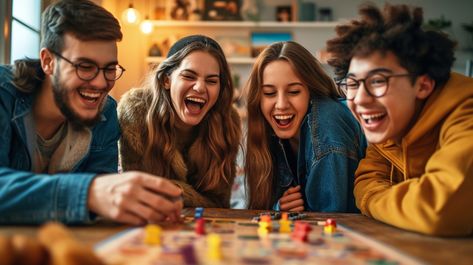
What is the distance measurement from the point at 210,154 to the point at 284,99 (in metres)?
0.44

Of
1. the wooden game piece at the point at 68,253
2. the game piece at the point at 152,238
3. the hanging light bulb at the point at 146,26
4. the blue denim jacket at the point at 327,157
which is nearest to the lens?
the wooden game piece at the point at 68,253

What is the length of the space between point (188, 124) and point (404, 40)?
1.13 metres

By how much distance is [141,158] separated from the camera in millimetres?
2180

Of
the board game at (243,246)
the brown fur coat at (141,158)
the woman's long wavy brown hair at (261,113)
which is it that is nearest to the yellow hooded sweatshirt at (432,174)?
the board game at (243,246)

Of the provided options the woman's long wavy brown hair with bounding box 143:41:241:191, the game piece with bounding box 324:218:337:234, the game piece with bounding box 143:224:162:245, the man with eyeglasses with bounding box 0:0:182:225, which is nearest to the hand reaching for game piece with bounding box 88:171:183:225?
the man with eyeglasses with bounding box 0:0:182:225

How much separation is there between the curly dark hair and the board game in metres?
0.58

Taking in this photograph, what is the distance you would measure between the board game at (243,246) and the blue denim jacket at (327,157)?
0.55m

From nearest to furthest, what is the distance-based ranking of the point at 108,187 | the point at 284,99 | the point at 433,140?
1. the point at 108,187
2. the point at 433,140
3. the point at 284,99

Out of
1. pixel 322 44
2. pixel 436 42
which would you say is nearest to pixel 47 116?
pixel 436 42

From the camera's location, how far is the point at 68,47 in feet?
5.18

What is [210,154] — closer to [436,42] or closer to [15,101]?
[15,101]

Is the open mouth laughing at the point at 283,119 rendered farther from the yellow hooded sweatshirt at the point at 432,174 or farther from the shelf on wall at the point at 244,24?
the shelf on wall at the point at 244,24

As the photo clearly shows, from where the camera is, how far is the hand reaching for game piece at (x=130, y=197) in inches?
48.4

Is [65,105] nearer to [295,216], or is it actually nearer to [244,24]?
[295,216]
